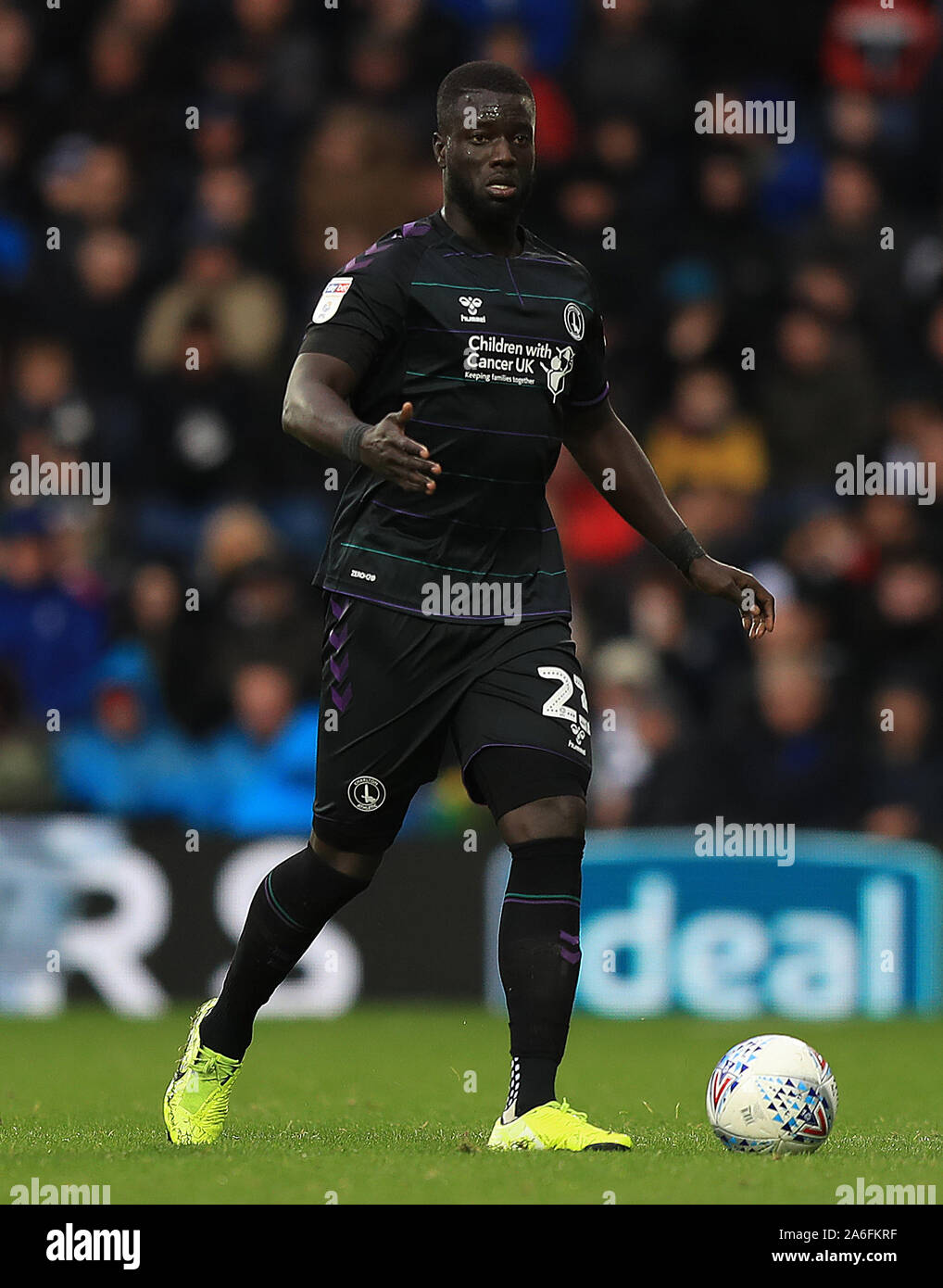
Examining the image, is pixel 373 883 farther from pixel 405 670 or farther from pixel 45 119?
pixel 45 119

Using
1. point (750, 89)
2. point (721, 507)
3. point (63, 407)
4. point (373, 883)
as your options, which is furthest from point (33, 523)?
point (750, 89)

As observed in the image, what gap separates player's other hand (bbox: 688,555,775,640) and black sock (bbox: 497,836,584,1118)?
80 centimetres

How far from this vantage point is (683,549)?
18.8ft

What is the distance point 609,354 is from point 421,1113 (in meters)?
6.70

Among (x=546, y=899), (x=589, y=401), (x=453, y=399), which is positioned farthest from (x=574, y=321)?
(x=546, y=899)

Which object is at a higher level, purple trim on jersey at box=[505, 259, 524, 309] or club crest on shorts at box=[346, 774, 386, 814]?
purple trim on jersey at box=[505, 259, 524, 309]

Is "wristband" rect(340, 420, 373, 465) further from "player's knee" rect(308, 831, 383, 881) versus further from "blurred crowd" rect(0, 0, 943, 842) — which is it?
"blurred crowd" rect(0, 0, 943, 842)

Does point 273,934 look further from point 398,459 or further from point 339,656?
point 398,459

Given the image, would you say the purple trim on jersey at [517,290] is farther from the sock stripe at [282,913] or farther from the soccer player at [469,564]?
the sock stripe at [282,913]

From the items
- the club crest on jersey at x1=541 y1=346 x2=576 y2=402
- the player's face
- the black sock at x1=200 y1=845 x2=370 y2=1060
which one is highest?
the player's face

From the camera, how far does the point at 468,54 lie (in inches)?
522

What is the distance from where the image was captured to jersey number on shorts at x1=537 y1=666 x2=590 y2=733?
517 centimetres

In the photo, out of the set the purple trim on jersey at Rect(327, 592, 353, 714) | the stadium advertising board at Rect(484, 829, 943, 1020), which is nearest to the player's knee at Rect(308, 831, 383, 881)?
the purple trim on jersey at Rect(327, 592, 353, 714)

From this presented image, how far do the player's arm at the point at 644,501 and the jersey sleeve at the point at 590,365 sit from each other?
0.13ft
